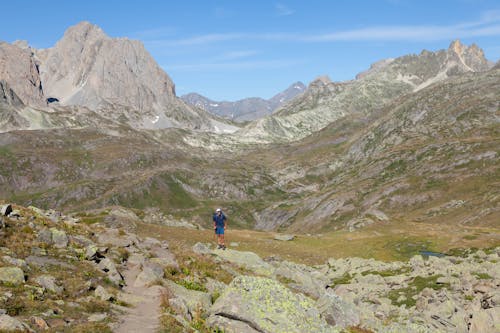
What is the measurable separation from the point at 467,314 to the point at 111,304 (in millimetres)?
29520

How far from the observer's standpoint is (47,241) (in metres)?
29.2

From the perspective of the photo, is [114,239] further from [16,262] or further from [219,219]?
[16,262]

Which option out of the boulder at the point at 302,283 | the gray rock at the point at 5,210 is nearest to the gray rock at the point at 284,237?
A: the boulder at the point at 302,283

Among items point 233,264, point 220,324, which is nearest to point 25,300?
point 220,324

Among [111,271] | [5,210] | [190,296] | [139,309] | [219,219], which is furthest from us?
[219,219]

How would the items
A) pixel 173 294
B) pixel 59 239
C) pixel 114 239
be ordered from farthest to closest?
1. pixel 114 239
2. pixel 59 239
3. pixel 173 294

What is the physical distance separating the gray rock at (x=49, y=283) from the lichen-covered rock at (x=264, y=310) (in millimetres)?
7681

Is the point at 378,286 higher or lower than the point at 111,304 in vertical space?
lower

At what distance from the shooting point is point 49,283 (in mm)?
20781

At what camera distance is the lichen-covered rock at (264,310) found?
17688mm

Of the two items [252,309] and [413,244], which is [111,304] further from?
[413,244]

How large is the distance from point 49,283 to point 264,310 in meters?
10.7

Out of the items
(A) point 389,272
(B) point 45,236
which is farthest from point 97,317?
(A) point 389,272

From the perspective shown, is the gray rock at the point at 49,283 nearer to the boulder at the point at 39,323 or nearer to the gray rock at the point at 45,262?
the gray rock at the point at 45,262
